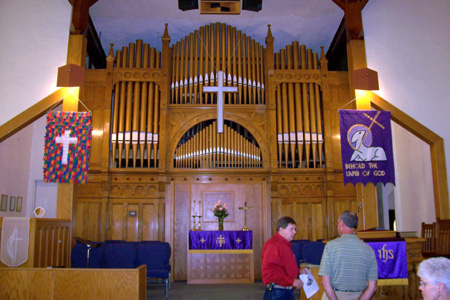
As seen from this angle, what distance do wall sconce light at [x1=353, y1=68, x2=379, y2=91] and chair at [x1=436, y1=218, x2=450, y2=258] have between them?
9.09 feet

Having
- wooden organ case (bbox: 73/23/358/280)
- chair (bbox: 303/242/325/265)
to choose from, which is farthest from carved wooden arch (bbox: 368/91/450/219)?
chair (bbox: 303/242/325/265)

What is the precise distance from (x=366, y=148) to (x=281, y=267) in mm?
4890

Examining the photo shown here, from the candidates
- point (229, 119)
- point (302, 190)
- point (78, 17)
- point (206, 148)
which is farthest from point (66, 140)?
point (302, 190)

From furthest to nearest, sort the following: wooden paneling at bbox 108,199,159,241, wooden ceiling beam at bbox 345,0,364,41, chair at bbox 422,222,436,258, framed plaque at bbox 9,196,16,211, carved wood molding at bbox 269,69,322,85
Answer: framed plaque at bbox 9,196,16,211 → carved wood molding at bbox 269,69,322,85 → wooden paneling at bbox 108,199,159,241 → wooden ceiling beam at bbox 345,0,364,41 → chair at bbox 422,222,436,258

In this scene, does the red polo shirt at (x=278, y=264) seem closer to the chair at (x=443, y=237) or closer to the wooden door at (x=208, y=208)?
the chair at (x=443, y=237)

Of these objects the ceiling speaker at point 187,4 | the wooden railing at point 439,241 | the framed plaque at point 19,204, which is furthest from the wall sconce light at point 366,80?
the framed plaque at point 19,204

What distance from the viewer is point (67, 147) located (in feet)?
26.8

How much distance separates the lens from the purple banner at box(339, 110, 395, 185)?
817cm

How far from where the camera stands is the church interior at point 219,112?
8.38 meters

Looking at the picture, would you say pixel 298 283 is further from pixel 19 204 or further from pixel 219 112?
pixel 19 204

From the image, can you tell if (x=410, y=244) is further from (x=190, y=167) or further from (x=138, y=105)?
(x=138, y=105)

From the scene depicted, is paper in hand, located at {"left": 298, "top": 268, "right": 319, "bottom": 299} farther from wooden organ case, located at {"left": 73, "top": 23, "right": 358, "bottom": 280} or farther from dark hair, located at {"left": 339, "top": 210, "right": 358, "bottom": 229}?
wooden organ case, located at {"left": 73, "top": 23, "right": 358, "bottom": 280}

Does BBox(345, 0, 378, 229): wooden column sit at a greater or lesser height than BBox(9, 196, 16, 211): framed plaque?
greater

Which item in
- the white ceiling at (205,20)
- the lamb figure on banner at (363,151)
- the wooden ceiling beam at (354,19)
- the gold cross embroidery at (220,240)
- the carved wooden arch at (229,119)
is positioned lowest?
the gold cross embroidery at (220,240)
